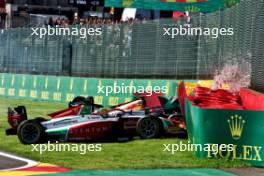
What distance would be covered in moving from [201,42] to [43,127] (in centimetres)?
701

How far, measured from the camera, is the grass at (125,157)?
31.1 ft

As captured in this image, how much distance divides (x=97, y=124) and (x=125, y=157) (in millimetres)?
2000

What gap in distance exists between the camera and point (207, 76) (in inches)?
646

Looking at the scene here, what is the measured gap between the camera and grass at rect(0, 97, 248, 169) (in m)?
9.48

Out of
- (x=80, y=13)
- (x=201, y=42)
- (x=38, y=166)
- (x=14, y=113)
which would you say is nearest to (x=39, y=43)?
(x=201, y=42)

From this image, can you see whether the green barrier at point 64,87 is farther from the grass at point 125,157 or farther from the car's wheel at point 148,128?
the grass at point 125,157

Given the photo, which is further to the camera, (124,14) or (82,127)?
(124,14)

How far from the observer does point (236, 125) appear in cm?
971

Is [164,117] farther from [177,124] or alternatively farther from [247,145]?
[247,145]
